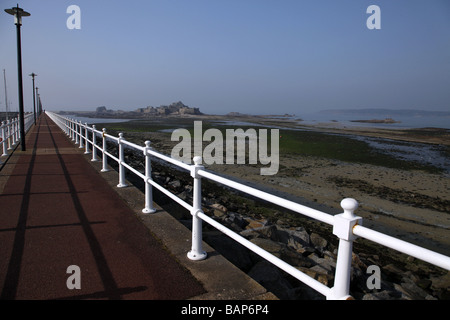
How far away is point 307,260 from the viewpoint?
5652 millimetres

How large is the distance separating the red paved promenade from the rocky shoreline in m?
1.39

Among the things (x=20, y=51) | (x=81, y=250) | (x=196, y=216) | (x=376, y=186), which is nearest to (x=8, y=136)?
(x=20, y=51)

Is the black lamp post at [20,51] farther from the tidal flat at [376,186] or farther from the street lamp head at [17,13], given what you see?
the tidal flat at [376,186]

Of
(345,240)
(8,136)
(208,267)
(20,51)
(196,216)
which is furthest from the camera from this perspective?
(20,51)

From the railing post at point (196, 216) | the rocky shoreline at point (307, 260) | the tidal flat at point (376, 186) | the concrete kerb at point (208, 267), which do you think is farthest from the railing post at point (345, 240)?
the tidal flat at point (376, 186)

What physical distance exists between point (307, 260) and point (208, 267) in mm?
2648

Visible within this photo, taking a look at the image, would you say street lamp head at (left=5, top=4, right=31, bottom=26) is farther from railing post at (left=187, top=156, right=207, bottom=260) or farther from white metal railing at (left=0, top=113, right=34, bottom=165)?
railing post at (left=187, top=156, right=207, bottom=260)

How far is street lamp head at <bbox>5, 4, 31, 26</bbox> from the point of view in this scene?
12203mm

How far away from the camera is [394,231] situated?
877 centimetres

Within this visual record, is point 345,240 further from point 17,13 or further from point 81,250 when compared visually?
point 17,13

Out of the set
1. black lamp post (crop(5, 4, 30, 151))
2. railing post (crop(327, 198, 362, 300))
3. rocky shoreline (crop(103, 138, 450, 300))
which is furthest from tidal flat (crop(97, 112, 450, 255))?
black lamp post (crop(5, 4, 30, 151))

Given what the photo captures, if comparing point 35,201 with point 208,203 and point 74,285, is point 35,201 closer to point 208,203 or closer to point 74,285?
point 74,285

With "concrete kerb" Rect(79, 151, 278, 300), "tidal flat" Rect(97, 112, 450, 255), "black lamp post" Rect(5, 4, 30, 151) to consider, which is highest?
"black lamp post" Rect(5, 4, 30, 151)

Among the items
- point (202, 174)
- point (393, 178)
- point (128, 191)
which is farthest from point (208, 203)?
point (393, 178)
